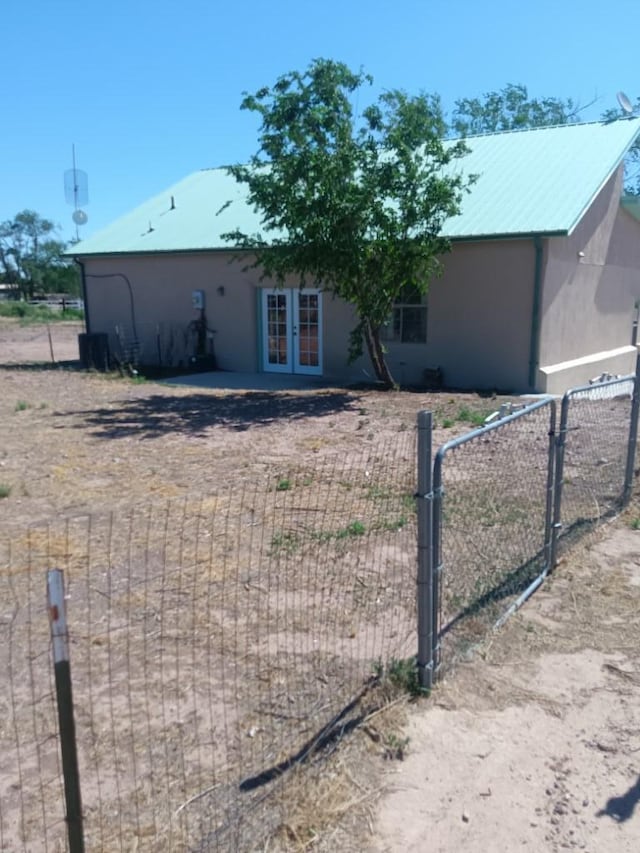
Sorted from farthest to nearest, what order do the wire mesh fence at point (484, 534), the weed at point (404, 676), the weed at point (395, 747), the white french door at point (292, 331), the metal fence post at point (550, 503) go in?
the white french door at point (292, 331)
the metal fence post at point (550, 503)
the wire mesh fence at point (484, 534)
the weed at point (404, 676)
the weed at point (395, 747)

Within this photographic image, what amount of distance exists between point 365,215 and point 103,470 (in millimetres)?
7495

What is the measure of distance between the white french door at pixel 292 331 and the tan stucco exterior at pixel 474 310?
221 mm

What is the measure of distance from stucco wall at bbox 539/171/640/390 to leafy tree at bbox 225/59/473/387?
2.69 m

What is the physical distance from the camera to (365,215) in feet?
44.7

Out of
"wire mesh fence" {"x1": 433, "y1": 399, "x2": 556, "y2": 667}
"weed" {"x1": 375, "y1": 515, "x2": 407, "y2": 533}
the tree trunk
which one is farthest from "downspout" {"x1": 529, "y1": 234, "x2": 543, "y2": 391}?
"weed" {"x1": 375, "y1": 515, "x2": 407, "y2": 533}

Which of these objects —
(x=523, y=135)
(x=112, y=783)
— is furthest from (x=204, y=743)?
(x=523, y=135)

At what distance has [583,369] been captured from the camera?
16469 mm

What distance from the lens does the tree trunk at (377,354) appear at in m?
15.0

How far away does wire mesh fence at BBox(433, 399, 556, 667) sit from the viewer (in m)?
4.22

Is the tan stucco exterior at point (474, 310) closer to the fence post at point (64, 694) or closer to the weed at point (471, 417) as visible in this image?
the weed at point (471, 417)

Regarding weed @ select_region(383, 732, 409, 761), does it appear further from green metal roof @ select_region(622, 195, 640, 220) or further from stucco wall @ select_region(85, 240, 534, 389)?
green metal roof @ select_region(622, 195, 640, 220)

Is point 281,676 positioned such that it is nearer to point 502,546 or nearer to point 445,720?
point 445,720

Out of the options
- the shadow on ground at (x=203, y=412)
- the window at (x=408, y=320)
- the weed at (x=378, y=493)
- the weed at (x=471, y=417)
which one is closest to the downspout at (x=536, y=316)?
the window at (x=408, y=320)

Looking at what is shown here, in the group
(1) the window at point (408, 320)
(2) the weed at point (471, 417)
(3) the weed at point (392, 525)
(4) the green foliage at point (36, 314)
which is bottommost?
(3) the weed at point (392, 525)
